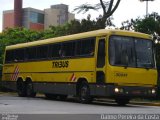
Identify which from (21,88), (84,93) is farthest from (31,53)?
(84,93)

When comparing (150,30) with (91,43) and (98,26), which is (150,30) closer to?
(98,26)

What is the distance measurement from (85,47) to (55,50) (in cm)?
367

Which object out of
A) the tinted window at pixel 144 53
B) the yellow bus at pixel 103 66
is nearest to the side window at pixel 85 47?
the yellow bus at pixel 103 66

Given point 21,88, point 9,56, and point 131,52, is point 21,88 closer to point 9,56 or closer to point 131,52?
point 9,56

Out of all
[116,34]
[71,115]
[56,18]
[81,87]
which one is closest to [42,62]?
[81,87]

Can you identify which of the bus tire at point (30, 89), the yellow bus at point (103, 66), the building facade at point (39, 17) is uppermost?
the building facade at point (39, 17)

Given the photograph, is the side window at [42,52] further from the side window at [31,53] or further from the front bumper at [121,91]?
the front bumper at [121,91]

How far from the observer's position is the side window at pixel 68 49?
26.8 metres

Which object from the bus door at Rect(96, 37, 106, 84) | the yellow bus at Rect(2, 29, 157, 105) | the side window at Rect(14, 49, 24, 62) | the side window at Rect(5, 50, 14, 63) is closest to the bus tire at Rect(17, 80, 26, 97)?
the side window at Rect(14, 49, 24, 62)

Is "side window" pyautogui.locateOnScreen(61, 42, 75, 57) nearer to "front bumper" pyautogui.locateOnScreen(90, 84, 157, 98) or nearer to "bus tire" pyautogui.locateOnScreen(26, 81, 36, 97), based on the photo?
"front bumper" pyautogui.locateOnScreen(90, 84, 157, 98)

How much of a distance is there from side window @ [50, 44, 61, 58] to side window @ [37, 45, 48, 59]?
2.65 feet

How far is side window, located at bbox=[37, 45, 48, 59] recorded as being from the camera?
99.3 ft

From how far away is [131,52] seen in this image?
24188mm

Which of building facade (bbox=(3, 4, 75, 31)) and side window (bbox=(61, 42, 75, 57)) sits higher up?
building facade (bbox=(3, 4, 75, 31))
